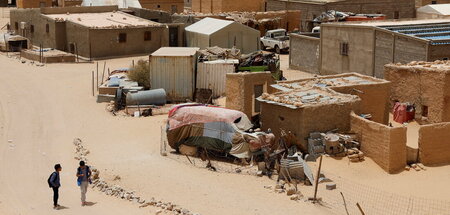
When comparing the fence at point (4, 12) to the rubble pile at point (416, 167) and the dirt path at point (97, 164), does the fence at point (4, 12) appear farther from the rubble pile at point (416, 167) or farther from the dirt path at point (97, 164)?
the rubble pile at point (416, 167)

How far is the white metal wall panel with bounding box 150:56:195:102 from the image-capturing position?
3028cm

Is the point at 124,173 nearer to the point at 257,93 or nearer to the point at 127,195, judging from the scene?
the point at 127,195

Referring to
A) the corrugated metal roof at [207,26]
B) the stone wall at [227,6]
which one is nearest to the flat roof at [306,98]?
the corrugated metal roof at [207,26]

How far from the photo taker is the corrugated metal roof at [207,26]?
133 feet

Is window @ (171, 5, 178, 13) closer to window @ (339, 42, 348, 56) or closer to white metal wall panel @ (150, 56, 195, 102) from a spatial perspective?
window @ (339, 42, 348, 56)

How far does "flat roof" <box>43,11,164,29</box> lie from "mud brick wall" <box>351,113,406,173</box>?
2259 centimetres

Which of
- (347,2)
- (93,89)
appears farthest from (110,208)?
(347,2)

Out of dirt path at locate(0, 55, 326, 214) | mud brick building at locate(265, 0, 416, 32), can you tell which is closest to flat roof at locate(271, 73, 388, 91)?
dirt path at locate(0, 55, 326, 214)

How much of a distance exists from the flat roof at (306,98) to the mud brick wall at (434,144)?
2.51 m

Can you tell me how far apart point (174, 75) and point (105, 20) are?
1492 centimetres

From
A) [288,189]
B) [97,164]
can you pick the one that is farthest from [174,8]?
[288,189]

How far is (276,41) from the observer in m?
44.1

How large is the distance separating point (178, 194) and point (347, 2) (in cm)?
3399

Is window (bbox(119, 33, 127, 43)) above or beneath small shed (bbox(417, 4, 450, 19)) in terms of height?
beneath
